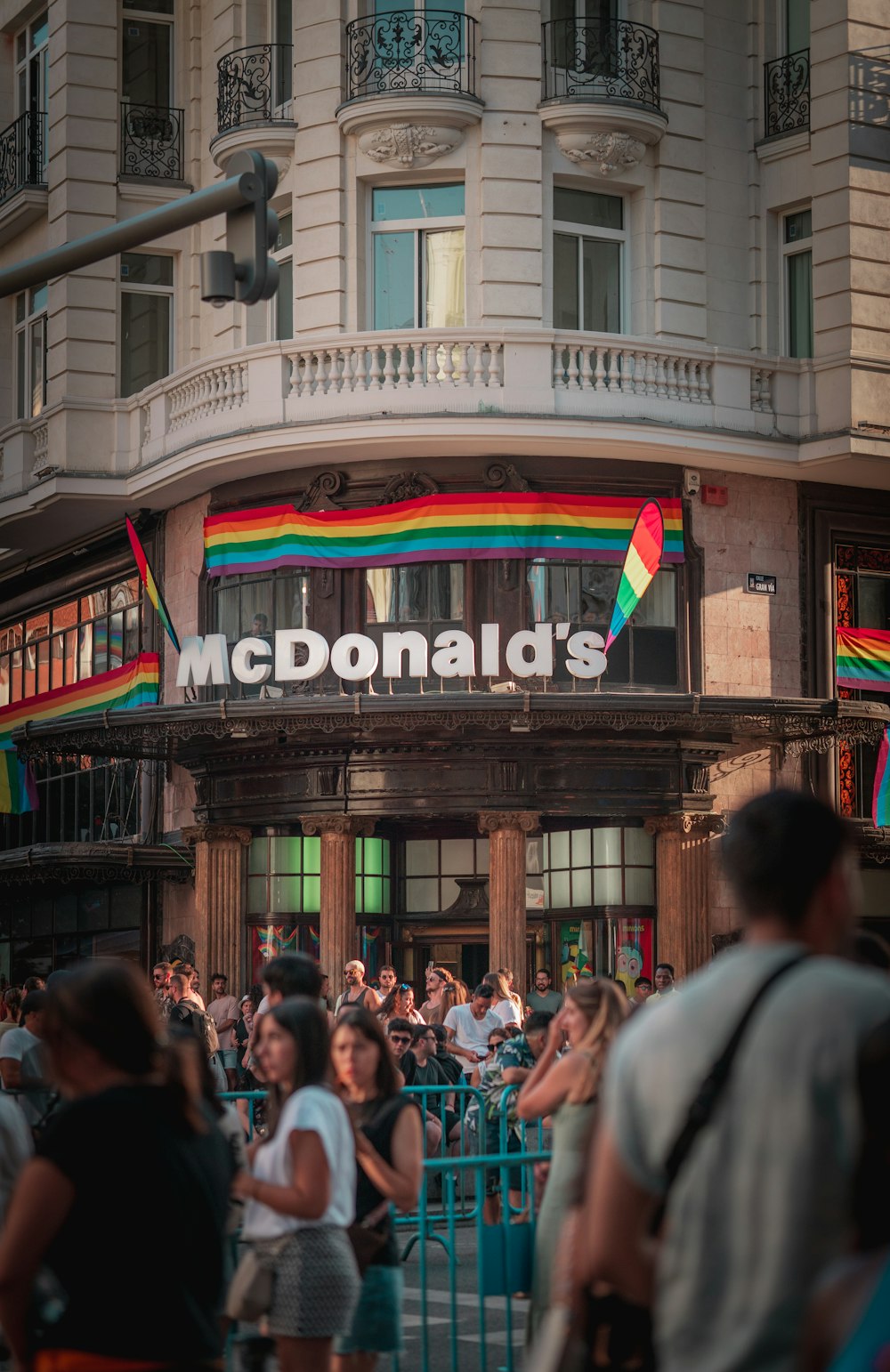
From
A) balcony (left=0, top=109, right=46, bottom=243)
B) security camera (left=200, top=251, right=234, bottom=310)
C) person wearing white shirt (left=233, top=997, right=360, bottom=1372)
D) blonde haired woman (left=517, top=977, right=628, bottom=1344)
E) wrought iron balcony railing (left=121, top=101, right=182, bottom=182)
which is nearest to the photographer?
person wearing white shirt (left=233, top=997, right=360, bottom=1372)

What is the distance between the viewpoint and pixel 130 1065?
189 inches

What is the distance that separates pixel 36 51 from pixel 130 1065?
2917 centimetres

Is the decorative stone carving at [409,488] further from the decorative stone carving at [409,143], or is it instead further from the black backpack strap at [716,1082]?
the black backpack strap at [716,1082]

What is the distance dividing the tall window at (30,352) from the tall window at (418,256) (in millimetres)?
6721

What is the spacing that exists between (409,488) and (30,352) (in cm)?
880

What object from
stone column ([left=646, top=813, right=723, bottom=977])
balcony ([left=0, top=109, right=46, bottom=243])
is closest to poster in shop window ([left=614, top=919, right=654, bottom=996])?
stone column ([left=646, top=813, right=723, bottom=977])

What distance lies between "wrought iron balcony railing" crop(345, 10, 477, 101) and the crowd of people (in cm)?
2034

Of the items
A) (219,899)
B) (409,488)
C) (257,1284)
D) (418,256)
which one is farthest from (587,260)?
(257,1284)

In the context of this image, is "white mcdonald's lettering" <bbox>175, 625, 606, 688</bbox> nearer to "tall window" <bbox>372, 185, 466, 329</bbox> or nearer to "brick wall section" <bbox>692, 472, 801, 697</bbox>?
"brick wall section" <bbox>692, 472, 801, 697</bbox>

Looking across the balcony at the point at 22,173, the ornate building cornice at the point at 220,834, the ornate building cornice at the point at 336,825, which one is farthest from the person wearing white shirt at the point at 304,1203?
the balcony at the point at 22,173

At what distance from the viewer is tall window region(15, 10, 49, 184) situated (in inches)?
1202

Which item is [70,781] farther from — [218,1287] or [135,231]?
[218,1287]

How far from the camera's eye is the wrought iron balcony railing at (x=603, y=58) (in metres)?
26.5

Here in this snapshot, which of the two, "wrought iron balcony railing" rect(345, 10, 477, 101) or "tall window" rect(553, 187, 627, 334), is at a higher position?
"wrought iron balcony railing" rect(345, 10, 477, 101)
